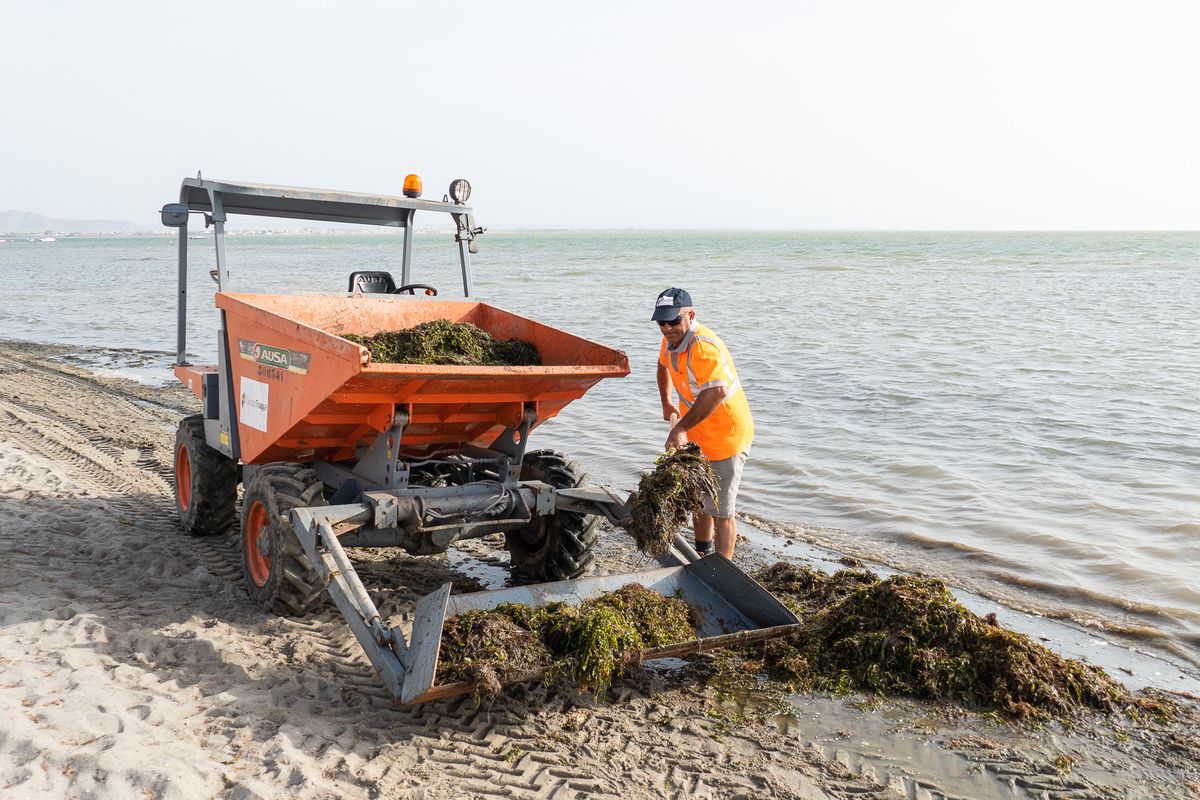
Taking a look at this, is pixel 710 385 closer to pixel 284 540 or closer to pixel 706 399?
pixel 706 399

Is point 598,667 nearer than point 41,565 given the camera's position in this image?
Yes

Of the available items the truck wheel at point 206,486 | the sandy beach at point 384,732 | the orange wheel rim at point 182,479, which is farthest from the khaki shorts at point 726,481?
the orange wheel rim at point 182,479

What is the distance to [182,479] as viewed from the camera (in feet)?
21.2

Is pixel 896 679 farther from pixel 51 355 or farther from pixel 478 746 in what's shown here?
pixel 51 355

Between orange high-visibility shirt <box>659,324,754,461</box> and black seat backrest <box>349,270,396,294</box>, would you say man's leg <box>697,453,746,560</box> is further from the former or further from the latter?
black seat backrest <box>349,270,396,294</box>

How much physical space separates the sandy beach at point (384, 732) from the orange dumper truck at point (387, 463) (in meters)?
0.27

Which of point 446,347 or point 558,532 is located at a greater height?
point 446,347

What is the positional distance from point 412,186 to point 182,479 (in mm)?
2511

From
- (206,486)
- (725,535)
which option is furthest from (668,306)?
(206,486)

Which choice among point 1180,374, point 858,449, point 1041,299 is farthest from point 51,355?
point 1041,299

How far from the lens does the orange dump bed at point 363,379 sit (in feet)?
14.2

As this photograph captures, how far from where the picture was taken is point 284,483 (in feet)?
15.6

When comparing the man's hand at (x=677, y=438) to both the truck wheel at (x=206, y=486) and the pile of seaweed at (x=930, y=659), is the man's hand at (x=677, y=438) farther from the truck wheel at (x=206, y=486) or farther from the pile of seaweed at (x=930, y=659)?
the truck wheel at (x=206, y=486)

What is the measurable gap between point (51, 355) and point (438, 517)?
1423 centimetres
